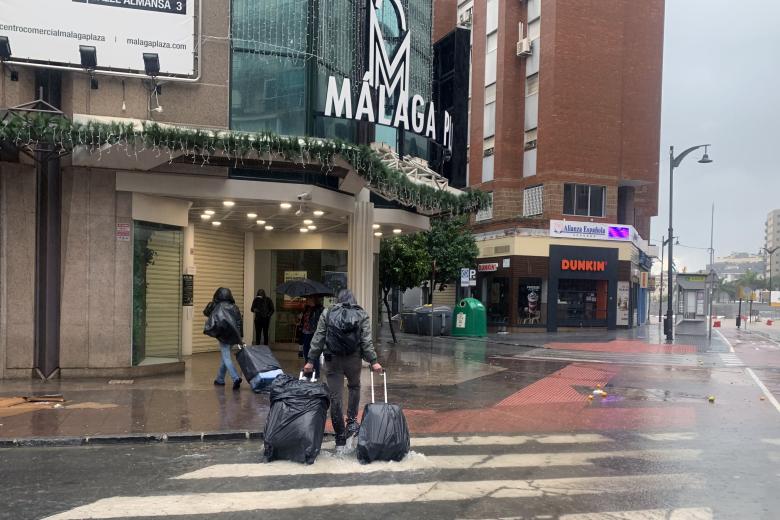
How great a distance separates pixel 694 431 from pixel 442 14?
37.3m

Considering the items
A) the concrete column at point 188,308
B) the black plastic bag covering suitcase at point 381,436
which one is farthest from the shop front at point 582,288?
the black plastic bag covering suitcase at point 381,436

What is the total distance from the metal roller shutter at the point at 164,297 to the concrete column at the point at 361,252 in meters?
3.70

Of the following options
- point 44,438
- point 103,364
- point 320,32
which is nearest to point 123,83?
point 320,32

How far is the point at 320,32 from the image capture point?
1341 cm

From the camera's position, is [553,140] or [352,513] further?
[553,140]

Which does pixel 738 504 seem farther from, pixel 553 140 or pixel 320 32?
pixel 553 140

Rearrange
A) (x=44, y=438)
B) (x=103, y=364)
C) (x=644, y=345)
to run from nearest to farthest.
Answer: (x=44, y=438), (x=103, y=364), (x=644, y=345)

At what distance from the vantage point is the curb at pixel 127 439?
7297 millimetres

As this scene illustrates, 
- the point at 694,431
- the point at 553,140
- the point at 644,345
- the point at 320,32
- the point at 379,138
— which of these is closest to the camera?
the point at 694,431

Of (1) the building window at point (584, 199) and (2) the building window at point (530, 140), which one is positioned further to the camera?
(2) the building window at point (530, 140)

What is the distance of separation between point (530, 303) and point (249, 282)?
18.1m

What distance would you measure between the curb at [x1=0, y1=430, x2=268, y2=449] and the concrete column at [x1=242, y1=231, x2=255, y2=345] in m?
10.1

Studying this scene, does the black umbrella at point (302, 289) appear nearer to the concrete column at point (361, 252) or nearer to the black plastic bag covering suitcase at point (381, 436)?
the concrete column at point (361, 252)

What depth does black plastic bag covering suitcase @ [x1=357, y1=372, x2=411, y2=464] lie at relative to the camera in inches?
255
